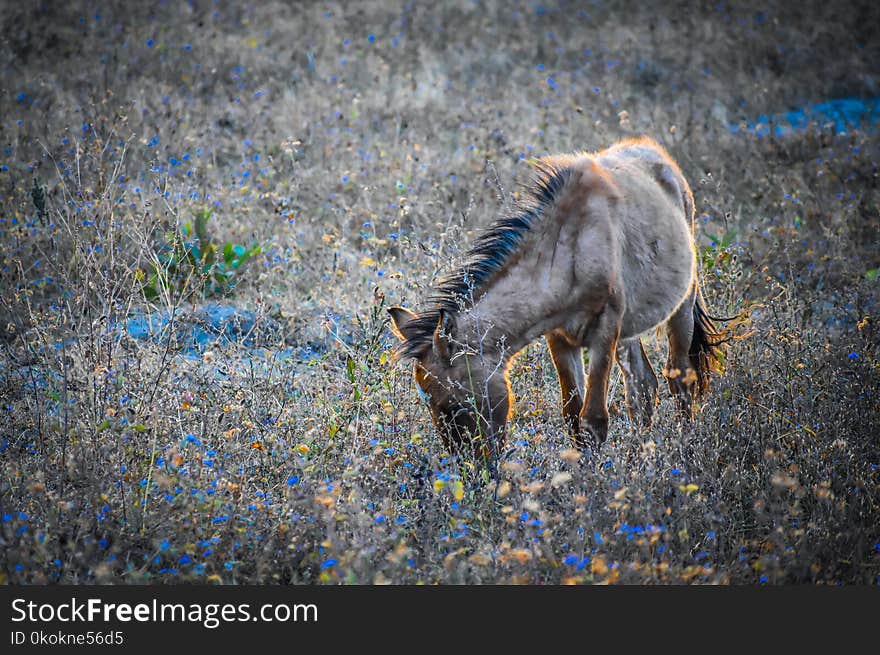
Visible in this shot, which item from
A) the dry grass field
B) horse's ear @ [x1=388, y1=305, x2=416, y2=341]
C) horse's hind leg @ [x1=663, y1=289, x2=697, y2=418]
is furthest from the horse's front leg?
horse's hind leg @ [x1=663, y1=289, x2=697, y2=418]

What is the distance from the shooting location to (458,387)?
4660 mm

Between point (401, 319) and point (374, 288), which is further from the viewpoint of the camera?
point (374, 288)

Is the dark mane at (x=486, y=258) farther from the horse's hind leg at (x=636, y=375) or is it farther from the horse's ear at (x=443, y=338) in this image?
the horse's hind leg at (x=636, y=375)

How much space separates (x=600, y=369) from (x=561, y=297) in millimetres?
508

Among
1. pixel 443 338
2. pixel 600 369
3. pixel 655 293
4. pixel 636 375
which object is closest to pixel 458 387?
pixel 443 338

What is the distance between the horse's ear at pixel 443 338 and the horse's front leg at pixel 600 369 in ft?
3.30

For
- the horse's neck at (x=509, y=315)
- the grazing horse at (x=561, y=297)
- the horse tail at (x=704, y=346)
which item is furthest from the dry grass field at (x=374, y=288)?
the horse's neck at (x=509, y=315)

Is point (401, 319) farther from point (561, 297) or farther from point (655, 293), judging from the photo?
point (655, 293)

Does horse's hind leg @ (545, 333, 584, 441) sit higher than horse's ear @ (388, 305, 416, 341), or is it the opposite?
horse's ear @ (388, 305, 416, 341)

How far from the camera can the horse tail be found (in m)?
6.62

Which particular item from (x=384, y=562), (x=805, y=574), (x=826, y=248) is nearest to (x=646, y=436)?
(x=805, y=574)

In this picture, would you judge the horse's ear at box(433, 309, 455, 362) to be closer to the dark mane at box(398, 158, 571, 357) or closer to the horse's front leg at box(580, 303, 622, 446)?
the dark mane at box(398, 158, 571, 357)

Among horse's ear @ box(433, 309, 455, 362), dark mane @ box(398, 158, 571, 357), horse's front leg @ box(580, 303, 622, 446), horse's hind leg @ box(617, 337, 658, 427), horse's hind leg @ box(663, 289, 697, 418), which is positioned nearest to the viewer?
horse's ear @ box(433, 309, 455, 362)

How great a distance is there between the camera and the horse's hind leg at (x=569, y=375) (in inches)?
221
